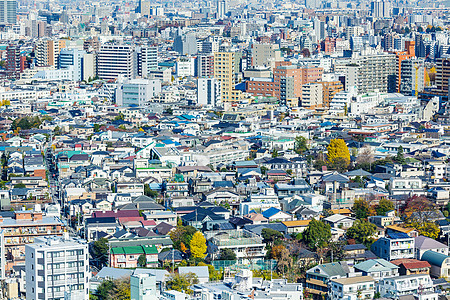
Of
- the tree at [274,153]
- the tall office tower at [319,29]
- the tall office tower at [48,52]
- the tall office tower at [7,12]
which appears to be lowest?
the tree at [274,153]

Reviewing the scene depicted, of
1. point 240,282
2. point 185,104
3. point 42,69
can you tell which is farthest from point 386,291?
point 42,69

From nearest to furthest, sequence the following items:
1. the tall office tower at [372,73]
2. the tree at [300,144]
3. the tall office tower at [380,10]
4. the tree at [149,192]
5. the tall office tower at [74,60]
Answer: the tree at [149,192], the tree at [300,144], the tall office tower at [372,73], the tall office tower at [74,60], the tall office tower at [380,10]

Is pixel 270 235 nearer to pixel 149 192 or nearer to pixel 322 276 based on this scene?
pixel 322 276

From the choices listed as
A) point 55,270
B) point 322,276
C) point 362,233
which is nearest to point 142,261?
point 322,276

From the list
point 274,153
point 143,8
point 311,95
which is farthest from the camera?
point 143,8

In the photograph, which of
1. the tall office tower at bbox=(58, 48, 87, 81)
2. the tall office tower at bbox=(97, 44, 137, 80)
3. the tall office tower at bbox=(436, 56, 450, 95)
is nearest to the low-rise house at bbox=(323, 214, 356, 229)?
the tall office tower at bbox=(436, 56, 450, 95)

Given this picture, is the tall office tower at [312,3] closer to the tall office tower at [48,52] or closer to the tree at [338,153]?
the tall office tower at [48,52]

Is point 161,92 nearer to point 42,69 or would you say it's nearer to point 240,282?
point 42,69

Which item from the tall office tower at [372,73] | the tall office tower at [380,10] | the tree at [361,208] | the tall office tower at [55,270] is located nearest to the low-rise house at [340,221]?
the tree at [361,208]
